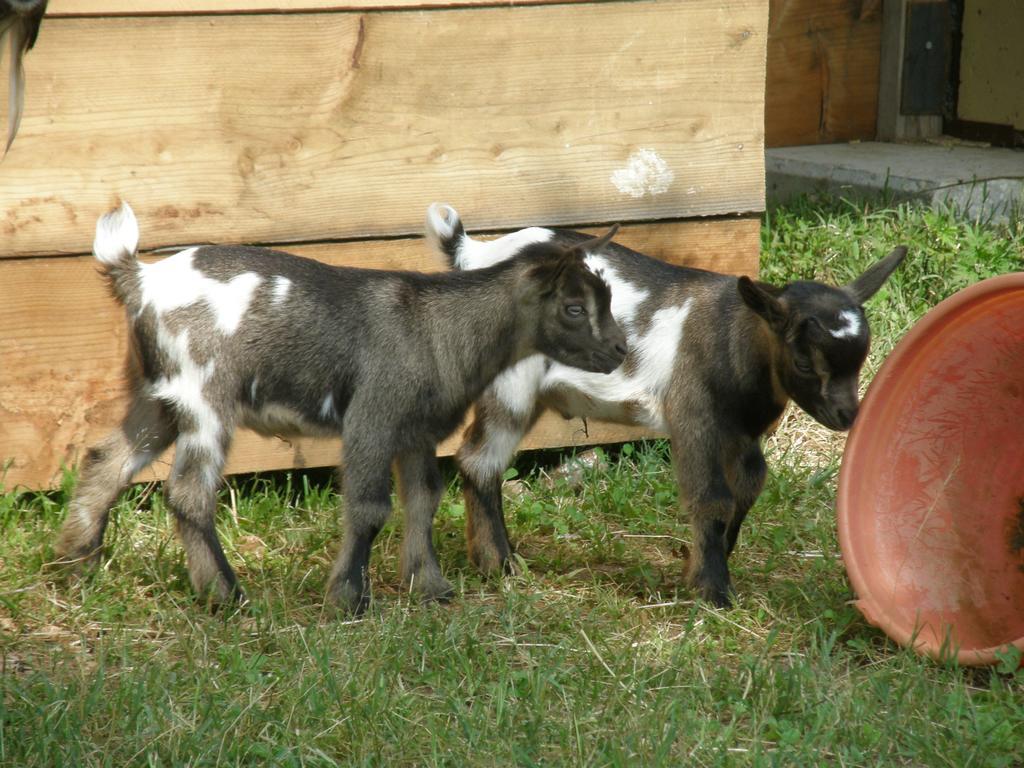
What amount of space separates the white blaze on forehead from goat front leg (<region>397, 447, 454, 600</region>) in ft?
2.19

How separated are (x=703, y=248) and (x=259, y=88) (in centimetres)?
178

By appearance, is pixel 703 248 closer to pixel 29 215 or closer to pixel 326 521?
pixel 326 521

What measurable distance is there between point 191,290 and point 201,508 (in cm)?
63

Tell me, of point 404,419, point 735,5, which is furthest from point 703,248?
point 404,419

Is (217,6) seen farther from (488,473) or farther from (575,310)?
(488,473)

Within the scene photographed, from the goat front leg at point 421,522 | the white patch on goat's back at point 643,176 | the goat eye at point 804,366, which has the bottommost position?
the goat front leg at point 421,522

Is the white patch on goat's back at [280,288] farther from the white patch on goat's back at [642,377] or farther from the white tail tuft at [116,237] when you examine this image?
the white patch on goat's back at [642,377]

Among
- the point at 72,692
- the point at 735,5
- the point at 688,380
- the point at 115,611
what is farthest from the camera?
the point at 735,5

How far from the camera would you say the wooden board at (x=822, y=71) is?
313 inches

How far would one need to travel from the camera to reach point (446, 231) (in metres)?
4.62

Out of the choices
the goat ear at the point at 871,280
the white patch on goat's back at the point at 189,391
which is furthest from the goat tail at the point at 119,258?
the goat ear at the point at 871,280

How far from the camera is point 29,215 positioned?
14.5 feet

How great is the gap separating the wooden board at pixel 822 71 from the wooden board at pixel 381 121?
290 cm

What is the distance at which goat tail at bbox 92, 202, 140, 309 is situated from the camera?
399cm
